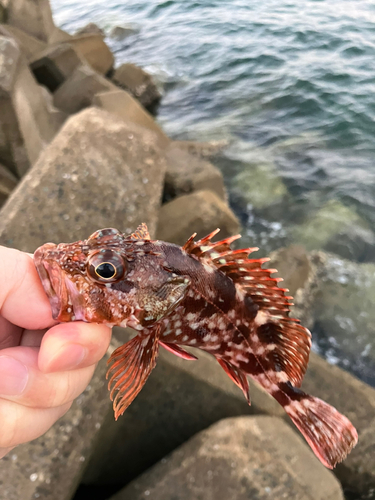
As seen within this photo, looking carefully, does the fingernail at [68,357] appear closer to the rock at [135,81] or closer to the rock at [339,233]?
the rock at [339,233]

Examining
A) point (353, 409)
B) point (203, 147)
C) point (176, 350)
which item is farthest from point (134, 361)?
point (203, 147)

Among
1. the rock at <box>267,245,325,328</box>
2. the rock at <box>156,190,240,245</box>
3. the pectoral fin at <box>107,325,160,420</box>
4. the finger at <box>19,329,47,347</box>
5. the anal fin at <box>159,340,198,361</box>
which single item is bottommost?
the rock at <box>267,245,325,328</box>

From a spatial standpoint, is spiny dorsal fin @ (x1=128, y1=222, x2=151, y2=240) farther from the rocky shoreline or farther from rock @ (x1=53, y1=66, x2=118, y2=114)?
rock @ (x1=53, y1=66, x2=118, y2=114)

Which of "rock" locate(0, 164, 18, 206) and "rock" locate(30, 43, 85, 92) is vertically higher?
"rock" locate(30, 43, 85, 92)

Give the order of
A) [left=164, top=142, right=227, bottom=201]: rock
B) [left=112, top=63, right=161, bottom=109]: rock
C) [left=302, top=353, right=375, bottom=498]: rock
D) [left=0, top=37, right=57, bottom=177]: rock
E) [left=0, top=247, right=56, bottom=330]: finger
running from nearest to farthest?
[left=0, top=247, right=56, bottom=330]: finger
[left=302, top=353, right=375, bottom=498]: rock
[left=0, top=37, right=57, bottom=177]: rock
[left=164, top=142, right=227, bottom=201]: rock
[left=112, top=63, right=161, bottom=109]: rock

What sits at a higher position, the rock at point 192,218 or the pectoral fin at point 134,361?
the pectoral fin at point 134,361

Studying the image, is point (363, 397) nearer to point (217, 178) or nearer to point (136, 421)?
point (136, 421)

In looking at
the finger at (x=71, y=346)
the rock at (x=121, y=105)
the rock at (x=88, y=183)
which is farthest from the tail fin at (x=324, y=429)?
the rock at (x=121, y=105)

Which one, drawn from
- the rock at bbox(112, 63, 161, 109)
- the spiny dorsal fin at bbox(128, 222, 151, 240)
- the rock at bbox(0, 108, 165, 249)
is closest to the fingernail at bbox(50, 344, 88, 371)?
the spiny dorsal fin at bbox(128, 222, 151, 240)

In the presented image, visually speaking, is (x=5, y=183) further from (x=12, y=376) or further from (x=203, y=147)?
(x=203, y=147)
